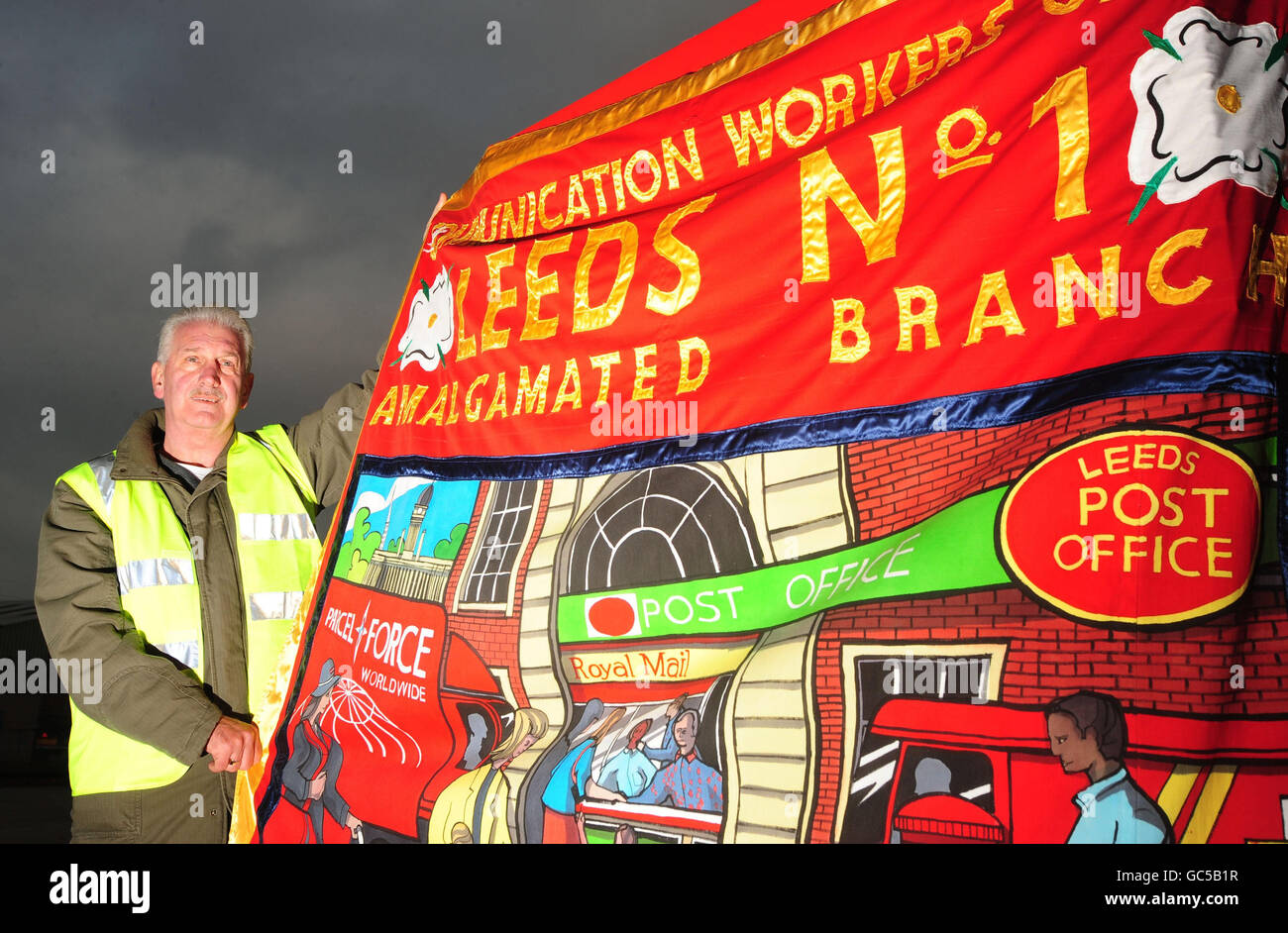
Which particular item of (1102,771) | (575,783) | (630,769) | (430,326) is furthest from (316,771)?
(1102,771)

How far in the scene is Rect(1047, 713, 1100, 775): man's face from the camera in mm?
1900

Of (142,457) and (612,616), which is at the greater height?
(142,457)

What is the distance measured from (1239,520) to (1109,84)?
1008 mm

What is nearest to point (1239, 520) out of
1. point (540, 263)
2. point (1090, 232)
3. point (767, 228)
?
point (1090, 232)

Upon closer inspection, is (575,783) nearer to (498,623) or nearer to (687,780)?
(687,780)

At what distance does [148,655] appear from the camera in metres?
3.16

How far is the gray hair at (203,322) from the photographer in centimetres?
368

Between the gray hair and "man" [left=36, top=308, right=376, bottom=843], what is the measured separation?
0.02m

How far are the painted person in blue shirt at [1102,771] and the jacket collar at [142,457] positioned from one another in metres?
2.79

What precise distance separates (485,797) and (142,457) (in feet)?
5.79

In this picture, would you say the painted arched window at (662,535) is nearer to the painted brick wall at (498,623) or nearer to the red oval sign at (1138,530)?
the painted brick wall at (498,623)

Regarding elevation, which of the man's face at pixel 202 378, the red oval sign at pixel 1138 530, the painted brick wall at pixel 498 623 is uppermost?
the man's face at pixel 202 378

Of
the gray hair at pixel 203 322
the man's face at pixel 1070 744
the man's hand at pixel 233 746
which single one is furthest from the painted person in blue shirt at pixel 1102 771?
the gray hair at pixel 203 322

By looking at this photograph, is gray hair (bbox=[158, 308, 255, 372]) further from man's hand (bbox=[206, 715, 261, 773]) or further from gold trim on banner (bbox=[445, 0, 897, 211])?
man's hand (bbox=[206, 715, 261, 773])
